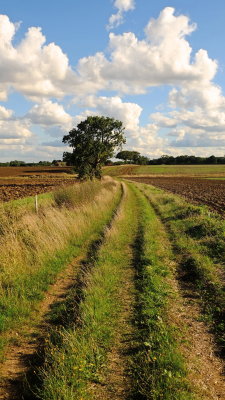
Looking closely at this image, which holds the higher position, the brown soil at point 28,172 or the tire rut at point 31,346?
the brown soil at point 28,172

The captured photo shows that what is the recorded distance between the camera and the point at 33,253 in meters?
10.0

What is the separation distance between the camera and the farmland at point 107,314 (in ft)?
15.4

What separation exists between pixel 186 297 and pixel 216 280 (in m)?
1.43

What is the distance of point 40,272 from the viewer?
9273mm

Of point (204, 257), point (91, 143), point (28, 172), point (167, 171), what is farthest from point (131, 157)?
point (204, 257)

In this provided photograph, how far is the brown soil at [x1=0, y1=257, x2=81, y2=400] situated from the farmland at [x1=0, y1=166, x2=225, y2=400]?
2 centimetres

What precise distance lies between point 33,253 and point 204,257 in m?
5.99

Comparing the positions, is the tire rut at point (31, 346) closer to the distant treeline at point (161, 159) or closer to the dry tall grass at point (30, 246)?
the dry tall grass at point (30, 246)

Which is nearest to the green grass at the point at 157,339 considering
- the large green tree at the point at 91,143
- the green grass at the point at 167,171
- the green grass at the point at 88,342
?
the green grass at the point at 88,342

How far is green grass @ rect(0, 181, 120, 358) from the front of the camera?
720 cm

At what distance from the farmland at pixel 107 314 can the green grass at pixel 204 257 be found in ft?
0.12

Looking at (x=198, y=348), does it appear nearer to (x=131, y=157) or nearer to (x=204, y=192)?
(x=204, y=192)

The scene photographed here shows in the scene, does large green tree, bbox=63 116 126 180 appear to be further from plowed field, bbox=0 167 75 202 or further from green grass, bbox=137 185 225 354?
green grass, bbox=137 185 225 354

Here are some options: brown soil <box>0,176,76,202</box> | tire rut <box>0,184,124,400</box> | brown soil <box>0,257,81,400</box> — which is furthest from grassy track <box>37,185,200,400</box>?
brown soil <box>0,176,76,202</box>
